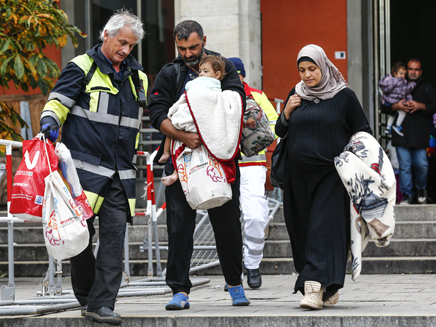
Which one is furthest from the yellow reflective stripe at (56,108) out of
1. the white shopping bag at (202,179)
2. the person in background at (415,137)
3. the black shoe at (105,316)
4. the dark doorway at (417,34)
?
the dark doorway at (417,34)

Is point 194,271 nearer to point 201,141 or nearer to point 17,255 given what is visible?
point 17,255

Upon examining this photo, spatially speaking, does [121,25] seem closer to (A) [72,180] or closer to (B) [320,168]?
(A) [72,180]

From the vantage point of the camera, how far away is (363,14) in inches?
610

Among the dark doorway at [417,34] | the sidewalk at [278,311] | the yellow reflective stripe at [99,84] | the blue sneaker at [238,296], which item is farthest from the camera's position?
the dark doorway at [417,34]

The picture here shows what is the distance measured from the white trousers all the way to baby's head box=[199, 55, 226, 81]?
238 cm

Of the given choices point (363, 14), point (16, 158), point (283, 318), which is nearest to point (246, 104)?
point (283, 318)

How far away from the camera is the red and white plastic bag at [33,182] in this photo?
629cm

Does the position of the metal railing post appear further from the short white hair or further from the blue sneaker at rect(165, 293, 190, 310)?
the short white hair

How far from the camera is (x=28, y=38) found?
10391mm

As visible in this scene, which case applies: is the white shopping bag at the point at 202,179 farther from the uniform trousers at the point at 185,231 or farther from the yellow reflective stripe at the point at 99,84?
the yellow reflective stripe at the point at 99,84

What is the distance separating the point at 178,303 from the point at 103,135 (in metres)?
1.29

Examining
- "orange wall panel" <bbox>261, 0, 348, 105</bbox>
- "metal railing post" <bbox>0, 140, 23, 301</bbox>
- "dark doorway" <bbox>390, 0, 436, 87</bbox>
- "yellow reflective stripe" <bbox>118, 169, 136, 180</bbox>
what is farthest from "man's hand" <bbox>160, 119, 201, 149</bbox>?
"dark doorway" <bbox>390, 0, 436, 87</bbox>

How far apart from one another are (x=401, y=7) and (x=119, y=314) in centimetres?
1385

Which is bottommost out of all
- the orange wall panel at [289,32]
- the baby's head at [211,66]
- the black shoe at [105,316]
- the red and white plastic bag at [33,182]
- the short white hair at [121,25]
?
the black shoe at [105,316]
